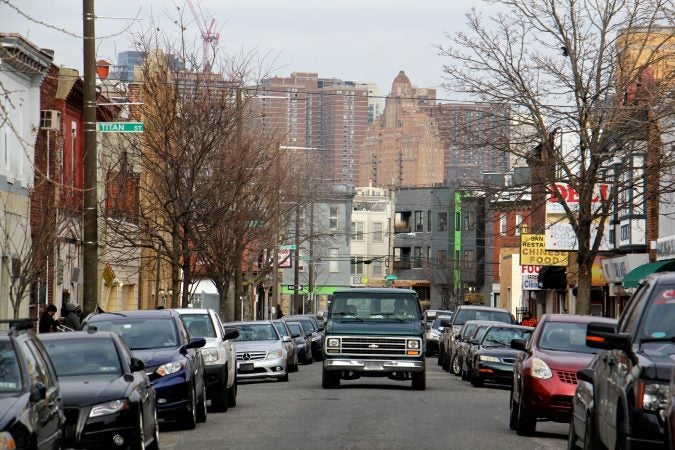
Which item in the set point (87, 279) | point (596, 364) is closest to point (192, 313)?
point (87, 279)

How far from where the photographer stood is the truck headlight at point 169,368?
64.3 feet

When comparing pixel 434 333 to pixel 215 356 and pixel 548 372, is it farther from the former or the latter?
pixel 548 372

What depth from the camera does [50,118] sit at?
3941cm

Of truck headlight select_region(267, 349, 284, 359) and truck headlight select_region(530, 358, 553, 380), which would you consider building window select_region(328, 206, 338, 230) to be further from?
truck headlight select_region(530, 358, 553, 380)

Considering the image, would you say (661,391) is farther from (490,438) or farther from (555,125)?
(555,125)

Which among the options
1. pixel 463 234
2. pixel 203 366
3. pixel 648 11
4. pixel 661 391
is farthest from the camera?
pixel 463 234

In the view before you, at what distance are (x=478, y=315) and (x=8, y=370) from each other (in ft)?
105

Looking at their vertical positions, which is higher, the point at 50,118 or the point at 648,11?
the point at 648,11

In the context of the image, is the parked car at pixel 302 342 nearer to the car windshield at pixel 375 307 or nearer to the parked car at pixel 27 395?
the car windshield at pixel 375 307

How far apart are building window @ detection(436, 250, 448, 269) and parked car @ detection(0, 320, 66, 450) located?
101225mm

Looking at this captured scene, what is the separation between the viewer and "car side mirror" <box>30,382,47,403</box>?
38.3 ft

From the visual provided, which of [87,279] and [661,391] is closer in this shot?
[661,391]

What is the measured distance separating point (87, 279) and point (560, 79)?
16.9m

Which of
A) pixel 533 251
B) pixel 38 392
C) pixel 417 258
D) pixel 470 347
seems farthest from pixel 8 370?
pixel 417 258
